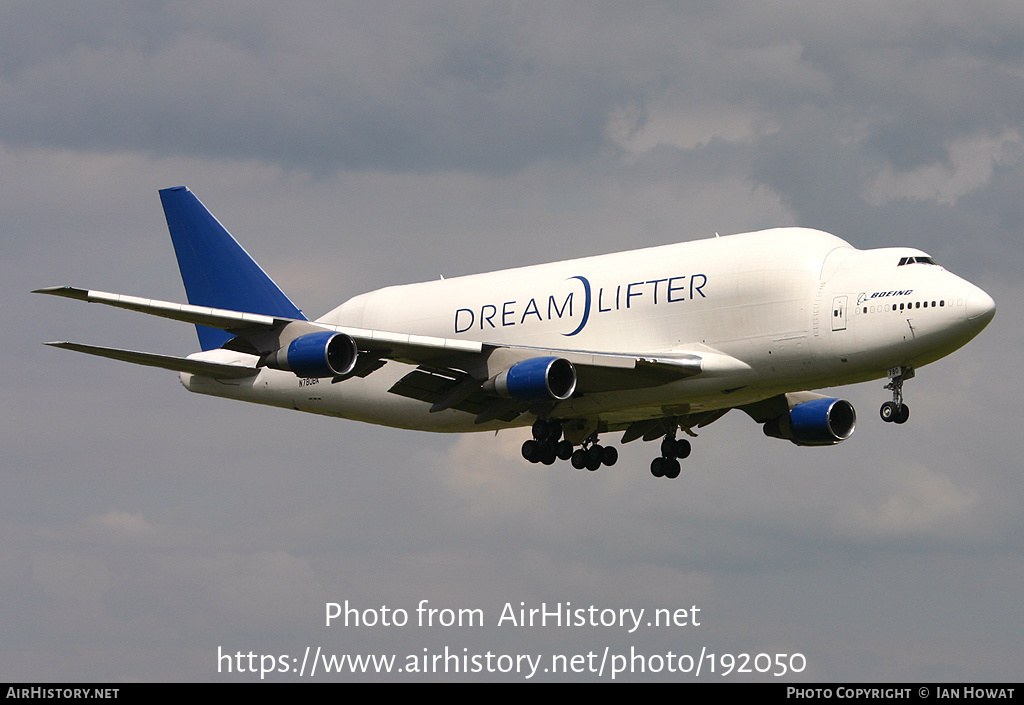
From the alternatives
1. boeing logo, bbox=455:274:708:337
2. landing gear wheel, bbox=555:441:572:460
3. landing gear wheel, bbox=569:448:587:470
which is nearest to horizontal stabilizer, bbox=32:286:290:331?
boeing logo, bbox=455:274:708:337

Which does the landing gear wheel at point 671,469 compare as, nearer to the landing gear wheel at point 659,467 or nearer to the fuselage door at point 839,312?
the landing gear wheel at point 659,467

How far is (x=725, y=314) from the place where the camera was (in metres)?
47.6

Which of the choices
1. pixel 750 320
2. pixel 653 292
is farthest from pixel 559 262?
pixel 750 320

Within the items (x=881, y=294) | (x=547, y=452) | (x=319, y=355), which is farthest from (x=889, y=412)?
(x=319, y=355)

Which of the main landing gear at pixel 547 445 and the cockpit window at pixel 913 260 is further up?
the cockpit window at pixel 913 260

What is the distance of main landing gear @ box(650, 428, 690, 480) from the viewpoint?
56.1 metres

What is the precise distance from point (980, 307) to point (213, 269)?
29507mm

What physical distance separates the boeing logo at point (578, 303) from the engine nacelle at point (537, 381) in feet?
11.5

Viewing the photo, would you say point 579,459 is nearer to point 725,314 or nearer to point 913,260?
point 725,314

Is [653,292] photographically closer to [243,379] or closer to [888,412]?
[888,412]

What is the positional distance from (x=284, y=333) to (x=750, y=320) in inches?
546

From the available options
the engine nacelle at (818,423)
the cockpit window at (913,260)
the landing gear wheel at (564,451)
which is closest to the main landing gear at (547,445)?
the landing gear wheel at (564,451)

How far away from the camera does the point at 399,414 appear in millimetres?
56562

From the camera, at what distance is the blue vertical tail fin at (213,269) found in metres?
59.9
